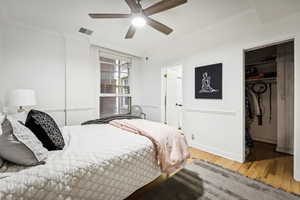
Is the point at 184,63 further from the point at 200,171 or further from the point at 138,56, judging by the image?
the point at 200,171

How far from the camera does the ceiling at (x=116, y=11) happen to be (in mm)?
1949

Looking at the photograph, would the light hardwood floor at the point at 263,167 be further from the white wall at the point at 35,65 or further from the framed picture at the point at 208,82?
the white wall at the point at 35,65

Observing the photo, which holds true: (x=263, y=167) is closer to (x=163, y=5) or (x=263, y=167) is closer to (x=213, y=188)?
(x=213, y=188)

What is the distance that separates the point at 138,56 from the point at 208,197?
3771 millimetres

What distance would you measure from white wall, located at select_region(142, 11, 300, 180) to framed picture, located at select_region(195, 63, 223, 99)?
9cm

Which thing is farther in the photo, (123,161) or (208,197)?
(208,197)

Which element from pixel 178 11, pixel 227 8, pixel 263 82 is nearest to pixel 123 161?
pixel 178 11

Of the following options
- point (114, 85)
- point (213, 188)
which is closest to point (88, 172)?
point (213, 188)

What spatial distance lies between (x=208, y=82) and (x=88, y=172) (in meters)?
2.60

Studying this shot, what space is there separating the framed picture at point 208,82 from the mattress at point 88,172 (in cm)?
185

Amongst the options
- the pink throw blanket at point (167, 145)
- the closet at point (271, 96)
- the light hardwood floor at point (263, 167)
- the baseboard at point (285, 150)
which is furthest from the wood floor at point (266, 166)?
the pink throw blanket at point (167, 145)

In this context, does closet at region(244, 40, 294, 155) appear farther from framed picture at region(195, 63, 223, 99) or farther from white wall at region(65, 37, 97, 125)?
white wall at region(65, 37, 97, 125)

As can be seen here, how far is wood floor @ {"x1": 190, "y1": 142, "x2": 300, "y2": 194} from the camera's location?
1.85 meters

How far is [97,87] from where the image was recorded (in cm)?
355
